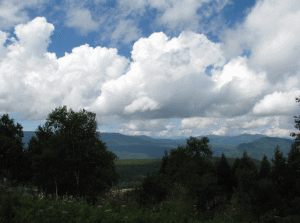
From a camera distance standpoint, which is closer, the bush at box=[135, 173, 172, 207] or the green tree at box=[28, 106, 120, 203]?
the bush at box=[135, 173, 172, 207]

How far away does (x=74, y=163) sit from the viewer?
2622 centimetres

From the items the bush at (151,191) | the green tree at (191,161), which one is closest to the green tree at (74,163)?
the bush at (151,191)

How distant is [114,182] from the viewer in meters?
28.5

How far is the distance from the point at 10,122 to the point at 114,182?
2595 centimetres

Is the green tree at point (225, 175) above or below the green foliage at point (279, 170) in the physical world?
below

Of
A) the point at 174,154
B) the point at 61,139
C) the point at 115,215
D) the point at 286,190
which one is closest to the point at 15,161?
the point at 61,139

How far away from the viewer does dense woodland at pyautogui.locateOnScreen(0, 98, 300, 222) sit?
39.6ft

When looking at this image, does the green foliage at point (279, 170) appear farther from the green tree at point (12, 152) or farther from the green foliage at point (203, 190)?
the green tree at point (12, 152)

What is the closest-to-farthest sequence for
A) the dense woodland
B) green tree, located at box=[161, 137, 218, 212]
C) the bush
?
the dense woodland, the bush, green tree, located at box=[161, 137, 218, 212]

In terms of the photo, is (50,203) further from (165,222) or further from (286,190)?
(286,190)

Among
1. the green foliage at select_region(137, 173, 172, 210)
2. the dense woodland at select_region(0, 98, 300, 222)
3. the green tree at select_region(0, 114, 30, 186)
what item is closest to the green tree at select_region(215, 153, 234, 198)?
the dense woodland at select_region(0, 98, 300, 222)

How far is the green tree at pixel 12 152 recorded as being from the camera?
3469 cm

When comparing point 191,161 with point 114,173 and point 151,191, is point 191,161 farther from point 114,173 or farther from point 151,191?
point 151,191

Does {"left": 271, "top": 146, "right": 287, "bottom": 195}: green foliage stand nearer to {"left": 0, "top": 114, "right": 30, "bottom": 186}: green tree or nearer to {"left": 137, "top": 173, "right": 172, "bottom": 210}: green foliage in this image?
{"left": 137, "top": 173, "right": 172, "bottom": 210}: green foliage
